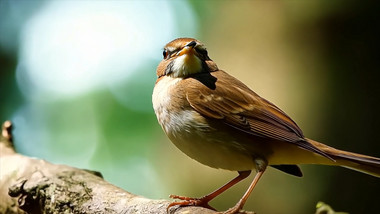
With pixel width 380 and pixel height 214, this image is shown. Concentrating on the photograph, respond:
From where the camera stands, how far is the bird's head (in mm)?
4590

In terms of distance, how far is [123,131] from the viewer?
41.1ft

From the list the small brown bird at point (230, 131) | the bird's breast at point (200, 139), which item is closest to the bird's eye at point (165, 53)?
the small brown bird at point (230, 131)

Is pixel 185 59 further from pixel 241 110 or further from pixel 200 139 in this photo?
pixel 200 139

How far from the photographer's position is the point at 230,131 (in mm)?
4219

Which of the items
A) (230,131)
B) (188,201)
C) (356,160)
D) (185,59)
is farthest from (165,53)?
(356,160)

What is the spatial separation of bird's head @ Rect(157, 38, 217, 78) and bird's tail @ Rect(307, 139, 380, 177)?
1.26 m

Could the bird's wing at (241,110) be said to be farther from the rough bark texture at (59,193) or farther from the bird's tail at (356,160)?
the rough bark texture at (59,193)

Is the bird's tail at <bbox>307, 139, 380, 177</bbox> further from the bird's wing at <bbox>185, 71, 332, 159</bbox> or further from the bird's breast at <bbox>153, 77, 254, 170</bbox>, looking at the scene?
the bird's breast at <bbox>153, 77, 254, 170</bbox>

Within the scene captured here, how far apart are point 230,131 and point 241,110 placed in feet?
0.84

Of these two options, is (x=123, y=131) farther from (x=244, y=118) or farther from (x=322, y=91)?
(x=244, y=118)

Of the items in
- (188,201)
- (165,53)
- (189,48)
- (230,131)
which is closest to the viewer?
(188,201)

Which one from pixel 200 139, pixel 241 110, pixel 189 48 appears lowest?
pixel 200 139

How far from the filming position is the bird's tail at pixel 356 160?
13.4ft

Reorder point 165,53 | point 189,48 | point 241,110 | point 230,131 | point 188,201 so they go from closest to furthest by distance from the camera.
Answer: point 188,201 → point 230,131 → point 241,110 → point 189,48 → point 165,53
